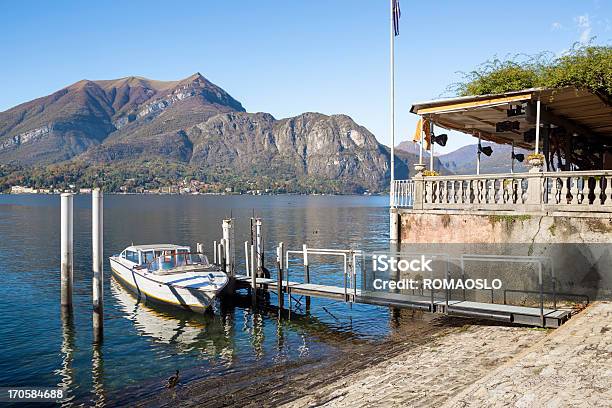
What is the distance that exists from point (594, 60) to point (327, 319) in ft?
40.7

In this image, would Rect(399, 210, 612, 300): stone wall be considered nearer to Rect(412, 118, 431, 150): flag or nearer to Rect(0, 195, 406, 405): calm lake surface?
Rect(412, 118, 431, 150): flag

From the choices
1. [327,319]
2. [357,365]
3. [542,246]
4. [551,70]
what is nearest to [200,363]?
[357,365]

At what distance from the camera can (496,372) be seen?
9.10 meters

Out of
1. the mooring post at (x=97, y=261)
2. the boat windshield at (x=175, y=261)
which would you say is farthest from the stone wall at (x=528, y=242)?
the boat windshield at (x=175, y=261)

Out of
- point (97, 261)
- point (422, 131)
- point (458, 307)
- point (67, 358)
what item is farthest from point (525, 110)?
point (67, 358)

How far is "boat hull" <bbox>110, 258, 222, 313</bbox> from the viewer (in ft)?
67.5

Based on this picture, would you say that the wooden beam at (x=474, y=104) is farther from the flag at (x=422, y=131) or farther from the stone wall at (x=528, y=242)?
the stone wall at (x=528, y=242)

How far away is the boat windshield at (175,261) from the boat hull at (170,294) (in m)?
0.69

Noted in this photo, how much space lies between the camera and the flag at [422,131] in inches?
707

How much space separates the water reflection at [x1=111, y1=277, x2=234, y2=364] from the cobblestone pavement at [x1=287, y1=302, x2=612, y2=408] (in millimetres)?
5709

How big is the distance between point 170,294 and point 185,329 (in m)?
2.56
